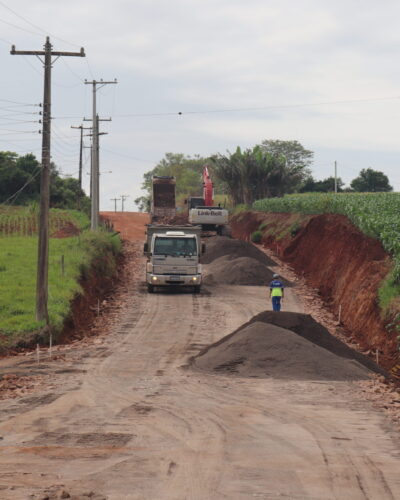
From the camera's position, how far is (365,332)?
31562mm

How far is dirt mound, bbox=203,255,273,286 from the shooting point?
150 feet

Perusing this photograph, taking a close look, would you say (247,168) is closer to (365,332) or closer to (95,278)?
(95,278)

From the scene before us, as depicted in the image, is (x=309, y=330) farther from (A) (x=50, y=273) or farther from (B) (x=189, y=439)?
(A) (x=50, y=273)

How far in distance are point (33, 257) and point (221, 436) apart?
31058mm

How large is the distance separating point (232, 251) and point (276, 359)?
106ft

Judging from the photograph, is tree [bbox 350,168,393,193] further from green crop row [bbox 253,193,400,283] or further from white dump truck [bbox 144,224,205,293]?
white dump truck [bbox 144,224,205,293]

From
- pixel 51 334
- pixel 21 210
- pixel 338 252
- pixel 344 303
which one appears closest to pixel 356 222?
pixel 338 252

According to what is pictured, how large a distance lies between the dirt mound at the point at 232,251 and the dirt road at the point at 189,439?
3013 centimetres

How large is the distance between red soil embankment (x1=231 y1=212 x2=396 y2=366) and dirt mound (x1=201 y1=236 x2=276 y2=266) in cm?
243

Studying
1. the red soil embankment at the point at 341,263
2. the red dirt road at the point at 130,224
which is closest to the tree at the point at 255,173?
the red dirt road at the point at 130,224

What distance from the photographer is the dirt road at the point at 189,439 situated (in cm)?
1178

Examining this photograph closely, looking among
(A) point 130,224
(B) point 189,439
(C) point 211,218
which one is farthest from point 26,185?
(B) point 189,439

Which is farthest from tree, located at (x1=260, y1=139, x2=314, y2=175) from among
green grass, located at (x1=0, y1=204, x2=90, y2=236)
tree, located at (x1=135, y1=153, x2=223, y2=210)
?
green grass, located at (x1=0, y1=204, x2=90, y2=236)

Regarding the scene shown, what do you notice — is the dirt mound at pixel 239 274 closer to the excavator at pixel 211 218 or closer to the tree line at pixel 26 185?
the excavator at pixel 211 218
